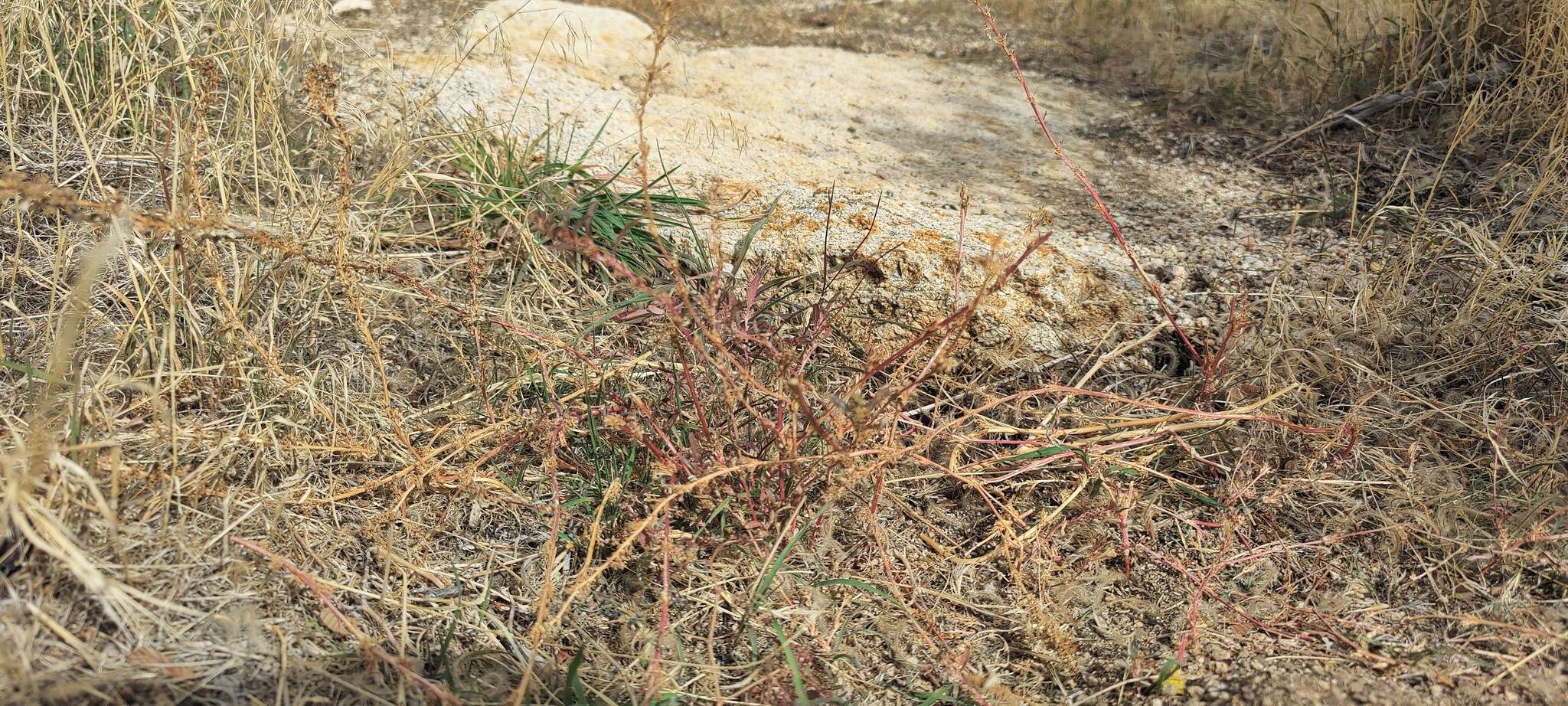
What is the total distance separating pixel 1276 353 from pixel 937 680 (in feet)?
3.25

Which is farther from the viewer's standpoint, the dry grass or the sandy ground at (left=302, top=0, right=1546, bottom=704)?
the sandy ground at (left=302, top=0, right=1546, bottom=704)

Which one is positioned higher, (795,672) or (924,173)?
(924,173)

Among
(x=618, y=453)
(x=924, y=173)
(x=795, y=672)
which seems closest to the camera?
(x=795, y=672)

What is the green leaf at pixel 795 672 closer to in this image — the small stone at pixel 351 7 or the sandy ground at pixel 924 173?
the sandy ground at pixel 924 173

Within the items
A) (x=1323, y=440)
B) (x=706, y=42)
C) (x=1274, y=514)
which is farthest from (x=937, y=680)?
(x=706, y=42)

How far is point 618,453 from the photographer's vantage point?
1818 millimetres

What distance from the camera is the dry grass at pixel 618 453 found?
146 cm

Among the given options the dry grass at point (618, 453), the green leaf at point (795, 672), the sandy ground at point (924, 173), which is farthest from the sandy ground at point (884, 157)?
the green leaf at point (795, 672)

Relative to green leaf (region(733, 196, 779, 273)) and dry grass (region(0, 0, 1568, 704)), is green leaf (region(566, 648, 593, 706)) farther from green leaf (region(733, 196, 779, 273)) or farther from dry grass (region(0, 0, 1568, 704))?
green leaf (region(733, 196, 779, 273))

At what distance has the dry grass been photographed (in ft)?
4.79

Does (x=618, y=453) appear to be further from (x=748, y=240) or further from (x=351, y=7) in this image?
(x=351, y=7)

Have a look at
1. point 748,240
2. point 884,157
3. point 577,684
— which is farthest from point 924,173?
point 577,684

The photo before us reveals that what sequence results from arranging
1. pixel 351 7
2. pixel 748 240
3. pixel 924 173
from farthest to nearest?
pixel 351 7, pixel 924 173, pixel 748 240

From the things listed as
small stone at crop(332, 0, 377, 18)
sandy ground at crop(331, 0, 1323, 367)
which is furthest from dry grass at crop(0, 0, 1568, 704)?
small stone at crop(332, 0, 377, 18)
